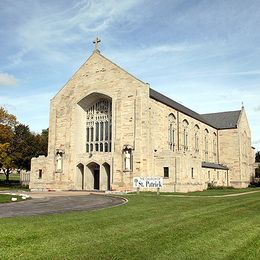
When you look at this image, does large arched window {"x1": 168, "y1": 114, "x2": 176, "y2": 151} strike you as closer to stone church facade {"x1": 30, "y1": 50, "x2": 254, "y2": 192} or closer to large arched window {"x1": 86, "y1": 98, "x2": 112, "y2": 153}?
stone church facade {"x1": 30, "y1": 50, "x2": 254, "y2": 192}

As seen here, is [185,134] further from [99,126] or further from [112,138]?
[112,138]

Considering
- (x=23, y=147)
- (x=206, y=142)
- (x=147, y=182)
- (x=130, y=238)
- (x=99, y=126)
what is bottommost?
(x=130, y=238)

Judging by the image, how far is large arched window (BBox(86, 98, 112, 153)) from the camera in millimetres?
41750

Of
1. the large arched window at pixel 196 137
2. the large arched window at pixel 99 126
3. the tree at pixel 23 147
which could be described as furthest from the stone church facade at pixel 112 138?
the tree at pixel 23 147

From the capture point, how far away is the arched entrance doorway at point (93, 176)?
138ft

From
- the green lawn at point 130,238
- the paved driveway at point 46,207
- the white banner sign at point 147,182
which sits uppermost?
the white banner sign at point 147,182

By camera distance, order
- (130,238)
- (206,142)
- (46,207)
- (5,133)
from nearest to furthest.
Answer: (130,238) → (46,207) → (5,133) → (206,142)

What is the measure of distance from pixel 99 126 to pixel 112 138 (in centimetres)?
423

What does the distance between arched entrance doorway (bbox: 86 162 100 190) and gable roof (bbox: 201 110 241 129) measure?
2935 centimetres

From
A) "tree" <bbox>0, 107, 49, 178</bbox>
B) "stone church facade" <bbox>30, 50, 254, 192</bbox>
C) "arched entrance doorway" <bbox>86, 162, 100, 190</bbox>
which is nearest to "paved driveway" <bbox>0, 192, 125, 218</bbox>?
"stone church facade" <bbox>30, 50, 254, 192</bbox>

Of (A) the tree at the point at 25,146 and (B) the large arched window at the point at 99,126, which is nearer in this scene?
(B) the large arched window at the point at 99,126

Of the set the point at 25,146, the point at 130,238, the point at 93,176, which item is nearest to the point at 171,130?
the point at 93,176

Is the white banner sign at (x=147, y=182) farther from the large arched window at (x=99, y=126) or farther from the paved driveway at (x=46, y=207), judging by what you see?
the paved driveway at (x=46, y=207)

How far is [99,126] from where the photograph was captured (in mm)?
43000
